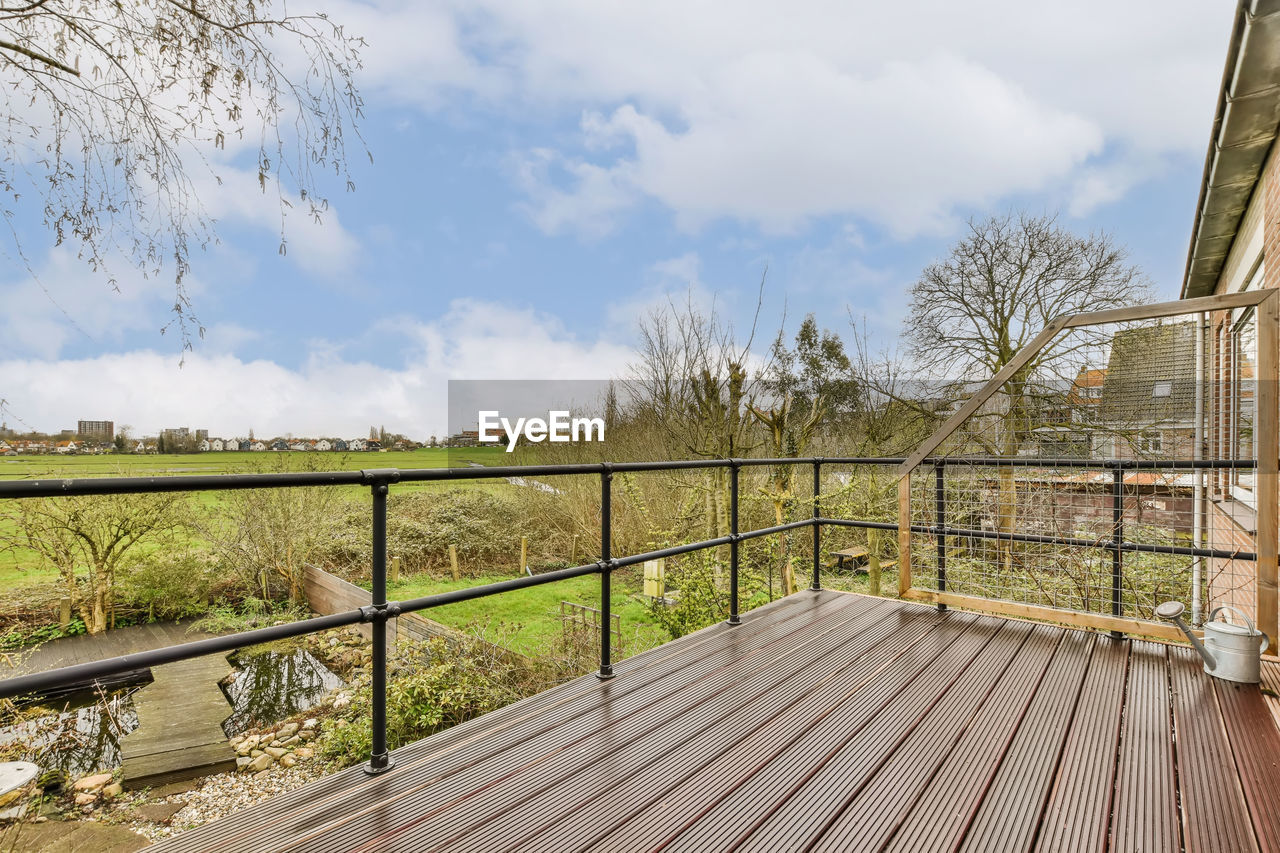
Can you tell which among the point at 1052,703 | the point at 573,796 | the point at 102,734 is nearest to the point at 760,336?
the point at 1052,703

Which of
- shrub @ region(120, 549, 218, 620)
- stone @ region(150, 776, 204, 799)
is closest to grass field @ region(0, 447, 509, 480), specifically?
shrub @ region(120, 549, 218, 620)

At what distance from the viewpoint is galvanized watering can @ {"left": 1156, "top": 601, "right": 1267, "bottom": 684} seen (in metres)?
Answer: 1.97

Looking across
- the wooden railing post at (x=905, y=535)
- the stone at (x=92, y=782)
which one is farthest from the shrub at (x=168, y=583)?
the wooden railing post at (x=905, y=535)

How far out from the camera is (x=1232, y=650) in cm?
200

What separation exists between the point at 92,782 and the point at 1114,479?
7520 mm

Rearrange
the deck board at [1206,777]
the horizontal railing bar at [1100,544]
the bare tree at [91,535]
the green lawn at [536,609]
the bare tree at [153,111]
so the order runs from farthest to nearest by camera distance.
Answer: the green lawn at [536,609], the bare tree at [91,535], the bare tree at [153,111], the horizontal railing bar at [1100,544], the deck board at [1206,777]

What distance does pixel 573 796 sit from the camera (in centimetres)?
135

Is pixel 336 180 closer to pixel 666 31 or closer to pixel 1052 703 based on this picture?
pixel 1052 703

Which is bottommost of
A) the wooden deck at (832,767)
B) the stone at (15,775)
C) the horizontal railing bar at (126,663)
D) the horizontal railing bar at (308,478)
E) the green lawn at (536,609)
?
the green lawn at (536,609)

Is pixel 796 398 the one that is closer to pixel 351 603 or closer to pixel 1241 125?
pixel 351 603

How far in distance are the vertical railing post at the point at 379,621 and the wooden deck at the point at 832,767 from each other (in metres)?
0.05

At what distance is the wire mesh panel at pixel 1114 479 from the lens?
251cm

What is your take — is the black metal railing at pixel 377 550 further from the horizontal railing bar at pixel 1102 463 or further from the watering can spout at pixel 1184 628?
the watering can spout at pixel 1184 628

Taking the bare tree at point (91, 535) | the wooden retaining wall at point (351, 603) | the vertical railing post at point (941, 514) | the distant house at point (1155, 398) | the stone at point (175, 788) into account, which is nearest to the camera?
the distant house at point (1155, 398)
